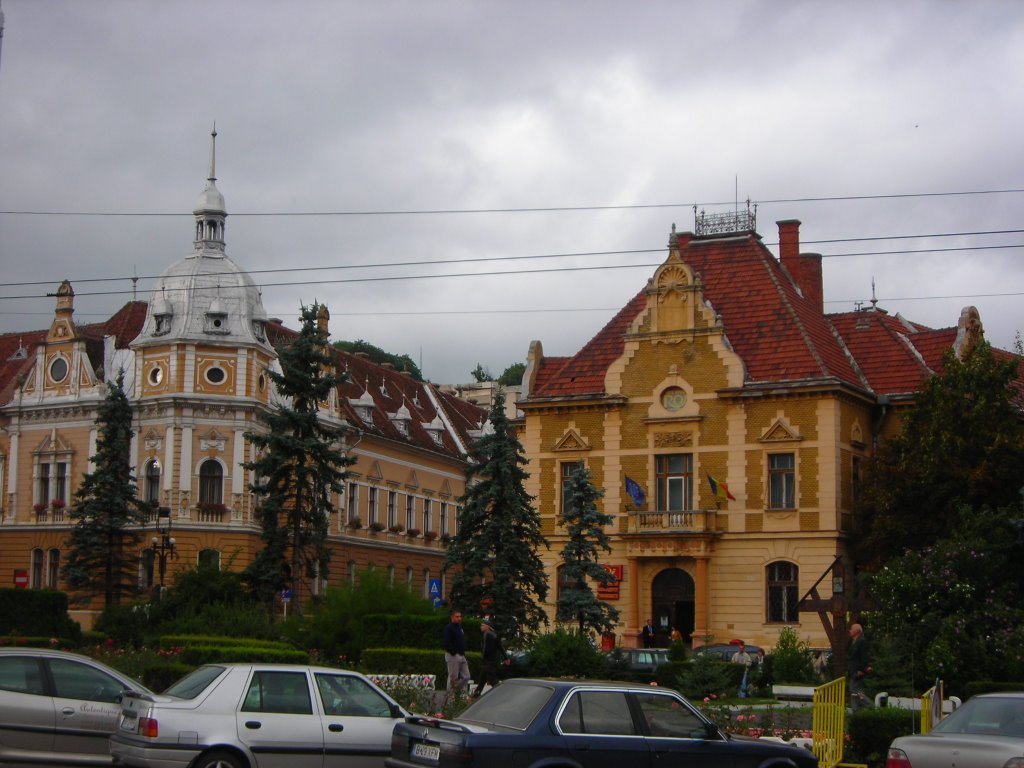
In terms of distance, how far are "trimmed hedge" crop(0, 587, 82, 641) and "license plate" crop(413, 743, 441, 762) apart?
21.4m

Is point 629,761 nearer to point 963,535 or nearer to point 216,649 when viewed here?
point 216,649

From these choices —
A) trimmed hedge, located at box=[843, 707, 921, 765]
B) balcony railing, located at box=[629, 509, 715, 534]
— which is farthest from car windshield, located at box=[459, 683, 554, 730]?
balcony railing, located at box=[629, 509, 715, 534]

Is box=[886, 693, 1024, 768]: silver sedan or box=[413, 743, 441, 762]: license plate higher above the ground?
box=[886, 693, 1024, 768]: silver sedan

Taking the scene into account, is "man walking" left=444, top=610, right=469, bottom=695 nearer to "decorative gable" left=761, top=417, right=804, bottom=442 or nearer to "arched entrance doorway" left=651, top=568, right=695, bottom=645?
"arched entrance doorway" left=651, top=568, right=695, bottom=645

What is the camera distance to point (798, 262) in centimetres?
5722

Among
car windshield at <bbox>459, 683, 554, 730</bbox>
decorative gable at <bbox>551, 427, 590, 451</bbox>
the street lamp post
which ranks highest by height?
decorative gable at <bbox>551, 427, 590, 451</bbox>

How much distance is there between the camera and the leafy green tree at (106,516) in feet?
183

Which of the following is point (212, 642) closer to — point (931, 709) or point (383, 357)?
point (931, 709)

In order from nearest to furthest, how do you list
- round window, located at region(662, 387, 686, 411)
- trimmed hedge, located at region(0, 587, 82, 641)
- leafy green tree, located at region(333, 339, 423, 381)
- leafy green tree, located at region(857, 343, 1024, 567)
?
1. trimmed hedge, located at region(0, 587, 82, 641)
2. leafy green tree, located at region(857, 343, 1024, 567)
3. round window, located at region(662, 387, 686, 411)
4. leafy green tree, located at region(333, 339, 423, 381)

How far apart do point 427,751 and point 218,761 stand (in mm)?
3009

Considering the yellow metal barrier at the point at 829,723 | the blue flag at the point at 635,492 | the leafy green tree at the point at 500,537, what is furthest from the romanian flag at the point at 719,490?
the yellow metal barrier at the point at 829,723

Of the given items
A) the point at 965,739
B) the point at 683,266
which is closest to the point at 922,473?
the point at 683,266

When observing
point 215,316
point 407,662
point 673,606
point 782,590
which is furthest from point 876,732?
point 215,316

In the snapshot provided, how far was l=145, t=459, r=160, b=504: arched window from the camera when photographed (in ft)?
212
